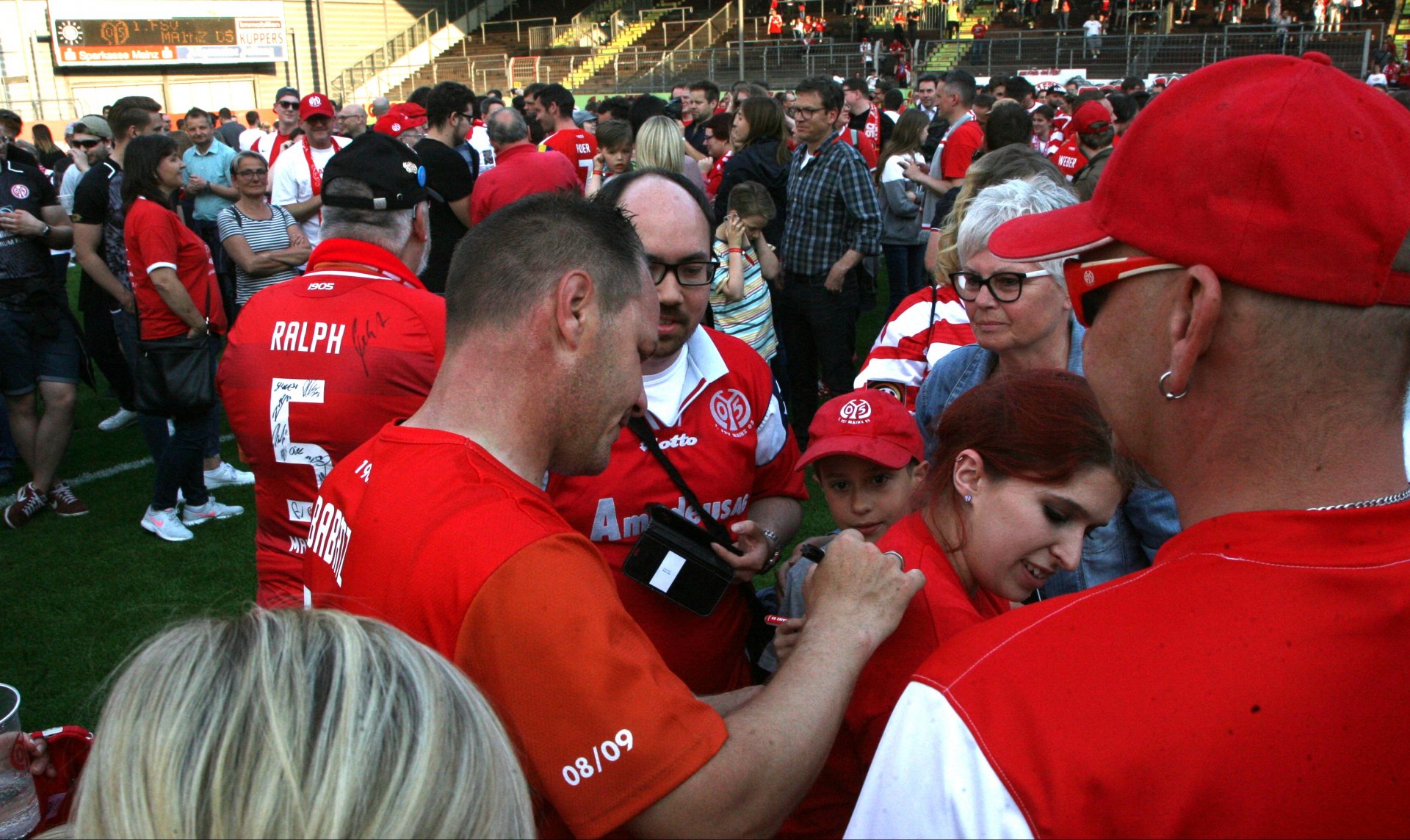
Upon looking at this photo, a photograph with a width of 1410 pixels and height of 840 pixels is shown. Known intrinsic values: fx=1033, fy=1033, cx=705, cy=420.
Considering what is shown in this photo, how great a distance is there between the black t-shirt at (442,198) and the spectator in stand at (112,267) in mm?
1837

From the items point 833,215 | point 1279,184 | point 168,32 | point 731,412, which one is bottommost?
point 731,412

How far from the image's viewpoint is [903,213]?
8.99 meters

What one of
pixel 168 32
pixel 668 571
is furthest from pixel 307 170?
pixel 168 32

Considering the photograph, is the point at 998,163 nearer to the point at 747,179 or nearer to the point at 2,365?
the point at 747,179

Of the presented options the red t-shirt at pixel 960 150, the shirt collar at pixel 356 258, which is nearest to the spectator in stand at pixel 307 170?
the red t-shirt at pixel 960 150

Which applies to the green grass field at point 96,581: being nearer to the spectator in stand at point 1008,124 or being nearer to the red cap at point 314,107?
the spectator in stand at point 1008,124

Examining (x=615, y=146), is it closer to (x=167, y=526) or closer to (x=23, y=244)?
(x=23, y=244)

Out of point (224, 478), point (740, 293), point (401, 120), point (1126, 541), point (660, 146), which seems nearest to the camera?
point (1126, 541)

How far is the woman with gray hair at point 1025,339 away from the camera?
96.9 inches

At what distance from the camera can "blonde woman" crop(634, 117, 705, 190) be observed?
7.11 m

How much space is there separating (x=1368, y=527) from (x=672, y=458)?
1.72 m

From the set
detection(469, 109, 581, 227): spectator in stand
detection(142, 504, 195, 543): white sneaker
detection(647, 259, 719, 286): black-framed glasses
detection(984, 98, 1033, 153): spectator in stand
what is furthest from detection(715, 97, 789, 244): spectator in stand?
detection(647, 259, 719, 286): black-framed glasses

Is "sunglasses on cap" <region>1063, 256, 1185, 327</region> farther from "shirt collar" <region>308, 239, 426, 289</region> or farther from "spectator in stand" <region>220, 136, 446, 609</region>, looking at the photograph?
"shirt collar" <region>308, 239, 426, 289</region>

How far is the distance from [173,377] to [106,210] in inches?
73.9
